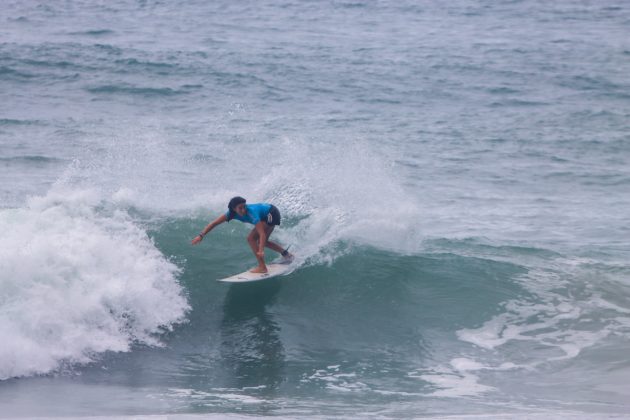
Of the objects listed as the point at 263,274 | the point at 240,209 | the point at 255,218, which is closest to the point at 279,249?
the point at 263,274

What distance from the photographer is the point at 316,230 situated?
40.4 ft

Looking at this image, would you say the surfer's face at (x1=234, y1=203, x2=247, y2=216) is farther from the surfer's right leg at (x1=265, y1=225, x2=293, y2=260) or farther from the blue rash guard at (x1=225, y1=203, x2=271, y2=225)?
the surfer's right leg at (x1=265, y1=225, x2=293, y2=260)

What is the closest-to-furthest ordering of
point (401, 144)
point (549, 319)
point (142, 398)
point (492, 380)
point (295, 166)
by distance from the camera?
point (142, 398) < point (492, 380) < point (549, 319) < point (295, 166) < point (401, 144)

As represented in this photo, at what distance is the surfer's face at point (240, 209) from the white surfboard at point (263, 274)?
0.91 metres

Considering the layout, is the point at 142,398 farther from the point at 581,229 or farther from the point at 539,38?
the point at 539,38

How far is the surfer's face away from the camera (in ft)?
33.3

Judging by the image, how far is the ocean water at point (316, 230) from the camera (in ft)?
27.5

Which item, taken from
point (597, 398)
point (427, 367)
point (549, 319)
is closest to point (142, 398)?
point (427, 367)

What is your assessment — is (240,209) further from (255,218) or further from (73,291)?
(73,291)

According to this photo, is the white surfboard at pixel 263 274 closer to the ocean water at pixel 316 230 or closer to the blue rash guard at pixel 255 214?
the ocean water at pixel 316 230

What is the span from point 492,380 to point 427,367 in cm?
73

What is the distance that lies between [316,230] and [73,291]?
13.6ft

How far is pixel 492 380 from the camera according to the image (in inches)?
→ 343

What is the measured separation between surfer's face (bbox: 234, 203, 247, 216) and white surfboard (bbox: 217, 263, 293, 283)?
91cm
